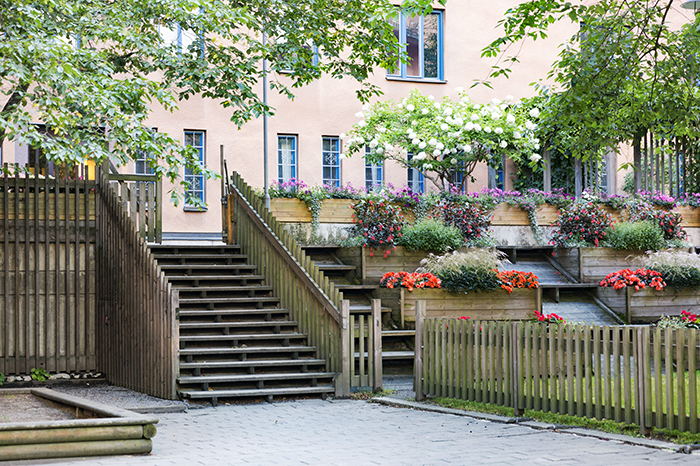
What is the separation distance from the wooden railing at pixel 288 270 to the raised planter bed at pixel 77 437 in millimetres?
4014

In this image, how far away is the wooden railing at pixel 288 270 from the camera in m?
10.6

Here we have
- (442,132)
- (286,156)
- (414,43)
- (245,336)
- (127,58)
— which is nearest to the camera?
(245,336)

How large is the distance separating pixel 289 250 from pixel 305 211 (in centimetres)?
359

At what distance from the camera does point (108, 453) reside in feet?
21.0

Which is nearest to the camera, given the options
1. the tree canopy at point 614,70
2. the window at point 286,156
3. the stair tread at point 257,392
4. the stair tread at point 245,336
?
the stair tread at point 257,392

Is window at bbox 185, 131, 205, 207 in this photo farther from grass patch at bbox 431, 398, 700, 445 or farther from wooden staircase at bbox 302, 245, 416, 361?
grass patch at bbox 431, 398, 700, 445

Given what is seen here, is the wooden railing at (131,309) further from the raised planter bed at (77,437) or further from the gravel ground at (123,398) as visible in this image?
the raised planter bed at (77,437)

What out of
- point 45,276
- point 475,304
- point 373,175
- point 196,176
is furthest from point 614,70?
point 196,176

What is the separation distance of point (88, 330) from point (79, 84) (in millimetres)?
4021

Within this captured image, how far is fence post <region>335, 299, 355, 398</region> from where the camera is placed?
1021 cm

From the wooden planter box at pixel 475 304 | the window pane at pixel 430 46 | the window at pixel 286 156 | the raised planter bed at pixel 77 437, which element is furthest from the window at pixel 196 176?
the raised planter bed at pixel 77 437

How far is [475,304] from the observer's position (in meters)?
12.9

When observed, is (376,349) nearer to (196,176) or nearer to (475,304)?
(475,304)

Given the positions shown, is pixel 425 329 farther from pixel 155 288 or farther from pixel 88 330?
pixel 88 330
